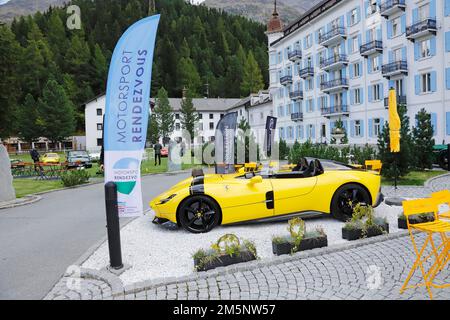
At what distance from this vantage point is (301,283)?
4.30 m

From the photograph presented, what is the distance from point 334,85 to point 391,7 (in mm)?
10325

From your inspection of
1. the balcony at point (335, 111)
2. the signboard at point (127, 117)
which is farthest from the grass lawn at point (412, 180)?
the balcony at point (335, 111)

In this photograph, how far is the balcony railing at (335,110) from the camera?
3769cm

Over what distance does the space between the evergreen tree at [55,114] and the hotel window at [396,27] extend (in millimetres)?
56642

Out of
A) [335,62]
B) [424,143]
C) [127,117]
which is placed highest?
[335,62]

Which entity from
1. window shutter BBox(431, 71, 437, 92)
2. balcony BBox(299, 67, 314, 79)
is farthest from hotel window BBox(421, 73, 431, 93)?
balcony BBox(299, 67, 314, 79)

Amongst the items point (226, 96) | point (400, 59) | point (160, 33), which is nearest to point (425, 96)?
point (400, 59)

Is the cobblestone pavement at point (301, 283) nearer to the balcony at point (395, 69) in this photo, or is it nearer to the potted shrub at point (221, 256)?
the potted shrub at point (221, 256)

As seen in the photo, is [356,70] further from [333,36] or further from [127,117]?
[127,117]

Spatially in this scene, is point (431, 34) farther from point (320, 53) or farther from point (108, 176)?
point (108, 176)

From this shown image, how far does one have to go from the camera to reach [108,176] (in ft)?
19.7

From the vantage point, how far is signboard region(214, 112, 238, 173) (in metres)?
14.9

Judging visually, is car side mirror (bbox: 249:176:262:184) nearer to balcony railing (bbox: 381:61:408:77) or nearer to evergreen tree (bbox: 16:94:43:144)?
balcony railing (bbox: 381:61:408:77)

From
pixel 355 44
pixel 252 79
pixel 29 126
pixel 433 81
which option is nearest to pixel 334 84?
pixel 355 44
